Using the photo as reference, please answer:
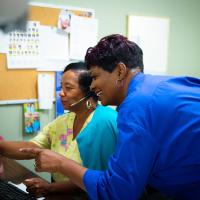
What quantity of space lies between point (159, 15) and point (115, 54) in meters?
1.88

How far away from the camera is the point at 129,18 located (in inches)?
106

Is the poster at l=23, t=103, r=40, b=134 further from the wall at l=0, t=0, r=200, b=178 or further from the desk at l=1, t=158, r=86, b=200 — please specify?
the desk at l=1, t=158, r=86, b=200

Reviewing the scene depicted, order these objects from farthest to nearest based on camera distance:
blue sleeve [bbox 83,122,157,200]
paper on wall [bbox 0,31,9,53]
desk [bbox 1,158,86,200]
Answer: paper on wall [bbox 0,31,9,53] → desk [bbox 1,158,86,200] → blue sleeve [bbox 83,122,157,200]

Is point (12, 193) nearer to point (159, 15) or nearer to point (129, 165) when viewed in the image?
point (129, 165)

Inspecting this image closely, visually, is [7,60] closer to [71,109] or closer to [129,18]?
[71,109]

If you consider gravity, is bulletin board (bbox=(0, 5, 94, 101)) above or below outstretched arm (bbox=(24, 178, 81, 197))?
above

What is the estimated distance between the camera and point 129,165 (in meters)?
0.92

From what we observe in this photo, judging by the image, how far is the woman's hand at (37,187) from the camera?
1272 millimetres

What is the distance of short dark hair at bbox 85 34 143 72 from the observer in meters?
1.14

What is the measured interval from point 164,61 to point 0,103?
1552 mm

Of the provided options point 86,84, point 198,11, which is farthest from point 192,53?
point 86,84

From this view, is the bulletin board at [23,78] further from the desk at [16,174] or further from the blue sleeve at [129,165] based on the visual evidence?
the blue sleeve at [129,165]

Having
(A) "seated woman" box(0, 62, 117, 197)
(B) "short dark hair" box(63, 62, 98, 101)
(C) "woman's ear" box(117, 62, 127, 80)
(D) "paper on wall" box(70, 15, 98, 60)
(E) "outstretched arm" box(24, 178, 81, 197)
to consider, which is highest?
(D) "paper on wall" box(70, 15, 98, 60)

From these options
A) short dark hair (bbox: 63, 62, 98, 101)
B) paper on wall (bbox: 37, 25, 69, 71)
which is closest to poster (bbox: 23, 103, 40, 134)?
paper on wall (bbox: 37, 25, 69, 71)
